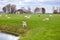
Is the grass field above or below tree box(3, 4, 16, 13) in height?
below

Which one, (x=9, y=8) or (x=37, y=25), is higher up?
(x=9, y=8)

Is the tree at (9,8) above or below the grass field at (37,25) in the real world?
above

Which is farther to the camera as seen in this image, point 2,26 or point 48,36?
point 2,26

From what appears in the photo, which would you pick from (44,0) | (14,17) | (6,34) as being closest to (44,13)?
(44,0)

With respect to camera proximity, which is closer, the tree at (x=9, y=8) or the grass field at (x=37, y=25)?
the grass field at (x=37, y=25)

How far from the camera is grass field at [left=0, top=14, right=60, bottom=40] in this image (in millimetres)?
5844

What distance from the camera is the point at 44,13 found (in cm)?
655

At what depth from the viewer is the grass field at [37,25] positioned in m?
5.84

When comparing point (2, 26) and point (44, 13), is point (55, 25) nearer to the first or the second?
point (44, 13)

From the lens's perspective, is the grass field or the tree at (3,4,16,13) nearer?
the grass field

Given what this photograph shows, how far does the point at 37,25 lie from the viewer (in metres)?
6.25

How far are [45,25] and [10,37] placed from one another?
117 cm

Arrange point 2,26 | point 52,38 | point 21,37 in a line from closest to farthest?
point 52,38 < point 21,37 < point 2,26

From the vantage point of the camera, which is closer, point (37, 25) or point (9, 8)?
point (37, 25)
